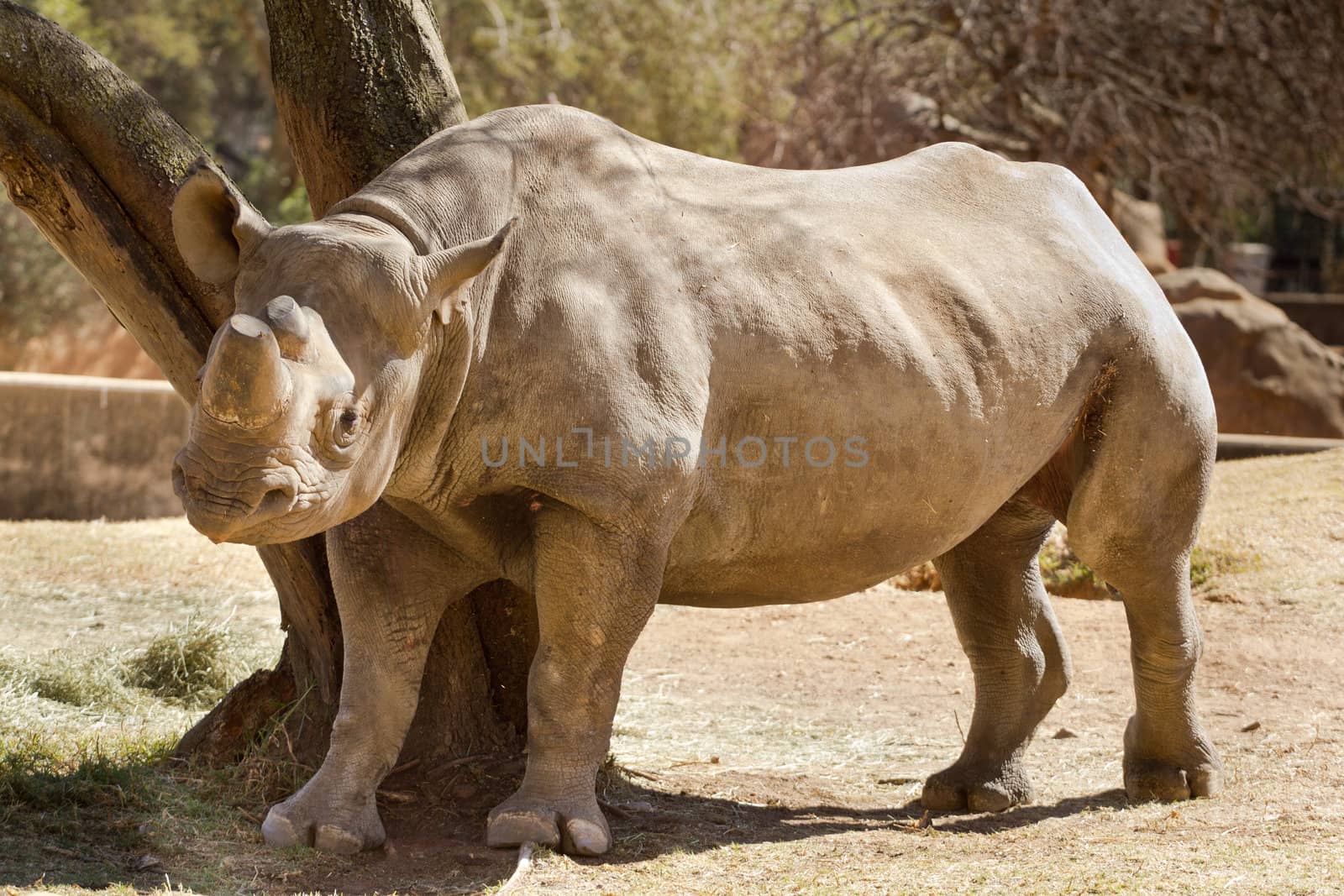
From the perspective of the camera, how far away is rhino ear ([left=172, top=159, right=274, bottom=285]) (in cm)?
369

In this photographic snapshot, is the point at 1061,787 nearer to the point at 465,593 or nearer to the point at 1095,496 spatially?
the point at 1095,496

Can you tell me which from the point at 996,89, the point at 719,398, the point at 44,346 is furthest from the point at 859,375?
the point at 44,346

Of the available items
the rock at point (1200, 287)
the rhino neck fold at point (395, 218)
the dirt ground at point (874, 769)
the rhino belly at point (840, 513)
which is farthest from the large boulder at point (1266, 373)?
the rhino neck fold at point (395, 218)

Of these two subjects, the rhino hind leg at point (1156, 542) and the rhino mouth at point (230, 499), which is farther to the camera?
the rhino hind leg at point (1156, 542)

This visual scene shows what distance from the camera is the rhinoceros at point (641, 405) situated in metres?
3.65

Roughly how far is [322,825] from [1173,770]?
291cm

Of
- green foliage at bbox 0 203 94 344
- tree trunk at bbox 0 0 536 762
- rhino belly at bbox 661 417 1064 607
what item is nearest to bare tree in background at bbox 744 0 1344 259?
green foliage at bbox 0 203 94 344

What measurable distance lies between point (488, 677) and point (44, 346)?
15.5 meters

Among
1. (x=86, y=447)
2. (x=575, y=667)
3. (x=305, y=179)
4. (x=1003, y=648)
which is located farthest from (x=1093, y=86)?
(x=575, y=667)

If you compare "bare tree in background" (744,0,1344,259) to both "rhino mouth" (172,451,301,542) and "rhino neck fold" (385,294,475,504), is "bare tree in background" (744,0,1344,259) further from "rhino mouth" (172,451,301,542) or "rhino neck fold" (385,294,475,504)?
"rhino mouth" (172,451,301,542)

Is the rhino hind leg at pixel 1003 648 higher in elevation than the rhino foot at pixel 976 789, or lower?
higher

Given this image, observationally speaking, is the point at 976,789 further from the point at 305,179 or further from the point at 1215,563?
the point at 1215,563

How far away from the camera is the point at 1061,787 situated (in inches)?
219

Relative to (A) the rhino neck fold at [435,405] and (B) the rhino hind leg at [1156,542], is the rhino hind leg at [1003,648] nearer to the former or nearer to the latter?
(B) the rhino hind leg at [1156,542]
